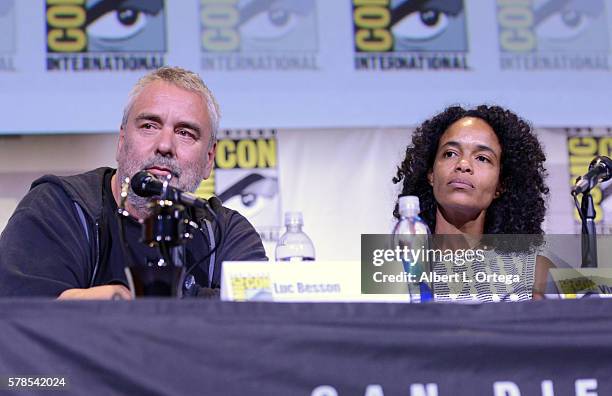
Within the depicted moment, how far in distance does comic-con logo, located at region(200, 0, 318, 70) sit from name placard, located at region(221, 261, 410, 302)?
1.93 meters

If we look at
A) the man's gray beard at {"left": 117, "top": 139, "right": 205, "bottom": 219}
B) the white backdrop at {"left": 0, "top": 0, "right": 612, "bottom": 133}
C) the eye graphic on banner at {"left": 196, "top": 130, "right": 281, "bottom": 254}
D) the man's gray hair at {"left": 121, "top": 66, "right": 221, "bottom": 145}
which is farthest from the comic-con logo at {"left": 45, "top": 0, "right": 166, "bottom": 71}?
the man's gray beard at {"left": 117, "top": 139, "right": 205, "bottom": 219}

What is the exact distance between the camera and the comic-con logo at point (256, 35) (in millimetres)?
3285

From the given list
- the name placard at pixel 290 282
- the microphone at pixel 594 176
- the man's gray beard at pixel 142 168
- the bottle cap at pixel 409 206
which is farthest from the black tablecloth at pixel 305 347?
the man's gray beard at pixel 142 168

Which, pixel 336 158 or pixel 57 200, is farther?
pixel 336 158

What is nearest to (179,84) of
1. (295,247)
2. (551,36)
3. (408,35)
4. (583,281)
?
(295,247)

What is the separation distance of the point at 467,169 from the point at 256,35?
1176mm

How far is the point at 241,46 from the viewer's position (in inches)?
130

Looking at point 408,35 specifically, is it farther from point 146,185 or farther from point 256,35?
point 146,185

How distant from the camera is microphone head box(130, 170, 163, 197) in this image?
1.56m

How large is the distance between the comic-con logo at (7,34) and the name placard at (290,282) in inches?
79.7

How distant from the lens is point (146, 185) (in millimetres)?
1576

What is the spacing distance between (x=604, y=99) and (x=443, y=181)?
125cm

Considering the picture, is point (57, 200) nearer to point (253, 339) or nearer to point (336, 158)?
point (253, 339)

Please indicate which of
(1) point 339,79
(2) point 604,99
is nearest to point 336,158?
(1) point 339,79
